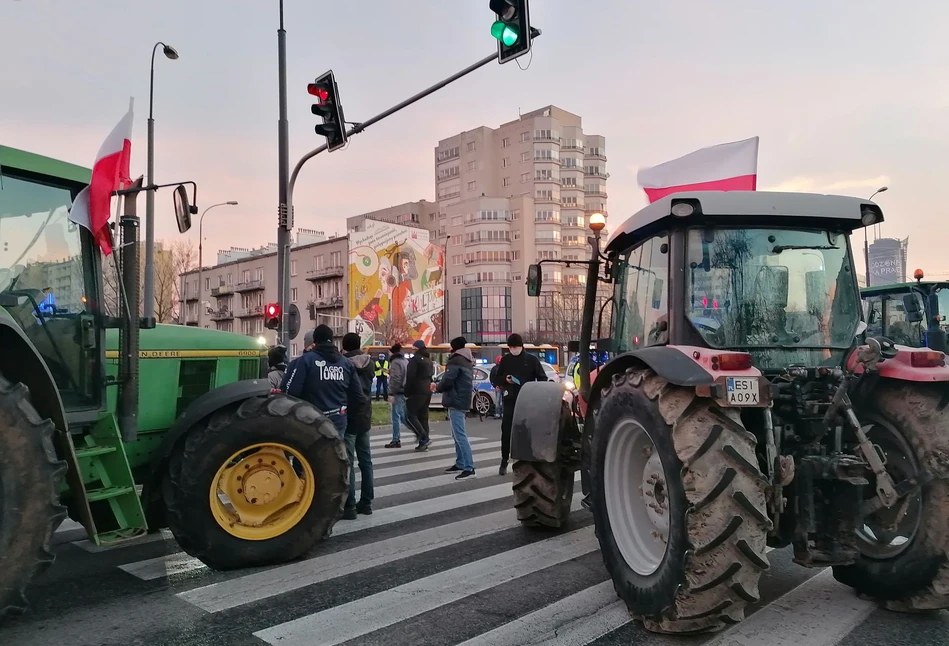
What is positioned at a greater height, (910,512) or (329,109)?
(329,109)

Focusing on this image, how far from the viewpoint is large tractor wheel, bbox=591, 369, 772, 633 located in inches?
128

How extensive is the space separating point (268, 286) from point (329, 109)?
71.8 m

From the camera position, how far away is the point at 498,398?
61.3 ft

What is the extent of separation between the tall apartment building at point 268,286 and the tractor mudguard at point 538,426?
203 feet

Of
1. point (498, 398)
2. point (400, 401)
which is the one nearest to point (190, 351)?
point (400, 401)

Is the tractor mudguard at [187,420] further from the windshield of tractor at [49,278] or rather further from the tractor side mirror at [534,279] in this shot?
the tractor side mirror at [534,279]

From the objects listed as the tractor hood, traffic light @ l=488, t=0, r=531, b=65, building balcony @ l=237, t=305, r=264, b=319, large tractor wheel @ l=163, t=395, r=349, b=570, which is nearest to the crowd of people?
large tractor wheel @ l=163, t=395, r=349, b=570

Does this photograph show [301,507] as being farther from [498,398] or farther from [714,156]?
[498,398]

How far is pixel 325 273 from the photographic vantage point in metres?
72.0

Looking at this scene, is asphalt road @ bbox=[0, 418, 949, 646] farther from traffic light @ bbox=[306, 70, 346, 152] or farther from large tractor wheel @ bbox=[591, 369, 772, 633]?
traffic light @ bbox=[306, 70, 346, 152]

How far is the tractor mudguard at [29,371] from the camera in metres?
3.67

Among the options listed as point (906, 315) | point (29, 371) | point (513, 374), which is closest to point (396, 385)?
point (513, 374)

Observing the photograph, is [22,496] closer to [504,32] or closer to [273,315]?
[504,32]

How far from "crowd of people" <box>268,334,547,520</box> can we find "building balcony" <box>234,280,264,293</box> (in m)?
71.9
